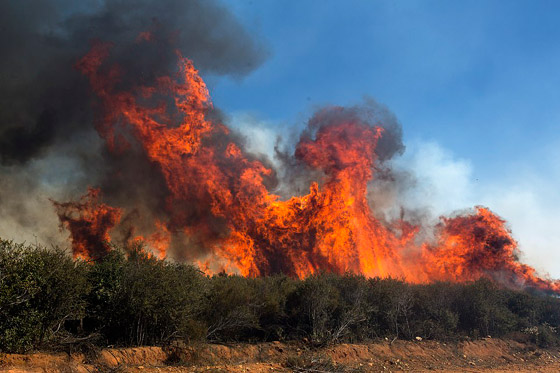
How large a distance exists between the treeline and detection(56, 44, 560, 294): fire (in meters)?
18.0

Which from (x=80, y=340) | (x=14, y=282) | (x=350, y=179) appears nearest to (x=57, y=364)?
(x=80, y=340)

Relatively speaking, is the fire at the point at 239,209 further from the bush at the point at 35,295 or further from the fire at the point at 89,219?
the bush at the point at 35,295

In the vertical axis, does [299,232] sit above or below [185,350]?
above

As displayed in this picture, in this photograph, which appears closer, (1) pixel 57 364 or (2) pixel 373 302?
(1) pixel 57 364

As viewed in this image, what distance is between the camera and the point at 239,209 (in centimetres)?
4750

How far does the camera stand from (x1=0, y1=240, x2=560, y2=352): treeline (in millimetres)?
11891

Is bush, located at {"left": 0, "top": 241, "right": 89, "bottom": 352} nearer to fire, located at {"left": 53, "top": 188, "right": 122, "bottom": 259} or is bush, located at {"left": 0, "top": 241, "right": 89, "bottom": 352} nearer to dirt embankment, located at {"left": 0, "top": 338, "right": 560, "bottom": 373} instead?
dirt embankment, located at {"left": 0, "top": 338, "right": 560, "bottom": 373}

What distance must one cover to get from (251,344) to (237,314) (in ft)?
7.02

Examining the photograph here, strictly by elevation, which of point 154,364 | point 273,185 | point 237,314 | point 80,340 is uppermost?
point 273,185

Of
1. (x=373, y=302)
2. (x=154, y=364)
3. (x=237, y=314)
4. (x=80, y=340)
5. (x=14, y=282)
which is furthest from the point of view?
(x=373, y=302)

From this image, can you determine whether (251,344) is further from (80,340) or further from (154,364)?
(80,340)

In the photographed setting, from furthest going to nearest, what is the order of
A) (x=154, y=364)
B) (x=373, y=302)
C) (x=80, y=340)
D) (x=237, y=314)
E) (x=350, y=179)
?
1. (x=350, y=179)
2. (x=373, y=302)
3. (x=237, y=314)
4. (x=154, y=364)
5. (x=80, y=340)

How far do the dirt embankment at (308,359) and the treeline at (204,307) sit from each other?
2.44 ft

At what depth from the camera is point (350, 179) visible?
1970 inches
